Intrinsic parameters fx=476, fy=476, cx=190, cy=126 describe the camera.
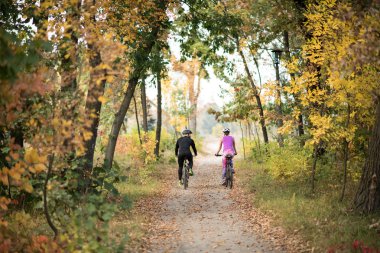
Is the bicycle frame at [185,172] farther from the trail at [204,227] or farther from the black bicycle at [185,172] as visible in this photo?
the trail at [204,227]

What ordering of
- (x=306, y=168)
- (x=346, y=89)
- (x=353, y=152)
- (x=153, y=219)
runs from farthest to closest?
(x=306, y=168) < (x=353, y=152) < (x=153, y=219) < (x=346, y=89)

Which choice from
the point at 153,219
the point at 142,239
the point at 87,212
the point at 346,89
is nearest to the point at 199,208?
the point at 153,219

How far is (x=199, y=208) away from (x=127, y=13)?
5777 millimetres

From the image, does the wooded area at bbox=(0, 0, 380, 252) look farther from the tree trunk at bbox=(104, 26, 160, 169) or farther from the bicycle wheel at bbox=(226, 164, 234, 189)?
the bicycle wheel at bbox=(226, 164, 234, 189)

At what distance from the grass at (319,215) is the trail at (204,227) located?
2.54ft

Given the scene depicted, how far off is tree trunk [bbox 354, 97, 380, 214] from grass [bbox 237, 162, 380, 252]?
11.0 inches

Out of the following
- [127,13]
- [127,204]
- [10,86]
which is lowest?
[127,204]

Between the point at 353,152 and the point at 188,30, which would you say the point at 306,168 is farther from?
the point at 188,30

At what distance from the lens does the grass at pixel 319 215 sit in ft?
26.9

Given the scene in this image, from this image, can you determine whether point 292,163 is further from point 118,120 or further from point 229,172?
point 118,120

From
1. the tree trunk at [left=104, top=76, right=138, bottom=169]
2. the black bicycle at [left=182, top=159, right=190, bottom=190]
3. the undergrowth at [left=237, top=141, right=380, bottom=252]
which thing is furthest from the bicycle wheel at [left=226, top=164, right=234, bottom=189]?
the tree trunk at [left=104, top=76, right=138, bottom=169]

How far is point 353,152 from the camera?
13172mm

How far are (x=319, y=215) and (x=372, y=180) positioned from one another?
1.34 metres

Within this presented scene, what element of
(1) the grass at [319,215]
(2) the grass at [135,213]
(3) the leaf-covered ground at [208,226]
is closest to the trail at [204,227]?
(3) the leaf-covered ground at [208,226]
